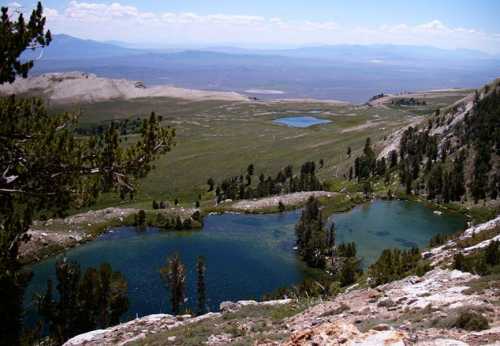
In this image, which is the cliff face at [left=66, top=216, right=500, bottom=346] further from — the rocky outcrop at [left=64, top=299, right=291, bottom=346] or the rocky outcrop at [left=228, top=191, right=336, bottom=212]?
the rocky outcrop at [left=228, top=191, right=336, bottom=212]

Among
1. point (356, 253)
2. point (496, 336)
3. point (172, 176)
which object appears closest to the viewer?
point (496, 336)

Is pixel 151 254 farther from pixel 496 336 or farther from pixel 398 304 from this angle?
pixel 496 336

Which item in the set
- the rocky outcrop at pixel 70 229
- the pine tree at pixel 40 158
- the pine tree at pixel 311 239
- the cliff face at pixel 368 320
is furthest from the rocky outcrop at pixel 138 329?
the rocky outcrop at pixel 70 229

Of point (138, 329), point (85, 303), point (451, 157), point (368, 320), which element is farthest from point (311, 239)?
point (368, 320)

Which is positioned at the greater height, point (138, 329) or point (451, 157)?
point (451, 157)

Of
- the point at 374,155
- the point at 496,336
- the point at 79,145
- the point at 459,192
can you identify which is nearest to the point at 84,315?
the point at 79,145

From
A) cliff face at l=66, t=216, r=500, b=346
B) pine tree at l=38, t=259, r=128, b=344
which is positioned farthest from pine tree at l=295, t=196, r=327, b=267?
cliff face at l=66, t=216, r=500, b=346

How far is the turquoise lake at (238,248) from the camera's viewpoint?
2972 inches

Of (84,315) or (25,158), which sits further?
(84,315)

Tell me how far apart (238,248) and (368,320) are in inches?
2938

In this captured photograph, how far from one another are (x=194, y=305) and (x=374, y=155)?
343 feet

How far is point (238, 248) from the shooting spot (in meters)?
96.0

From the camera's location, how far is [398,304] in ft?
80.2

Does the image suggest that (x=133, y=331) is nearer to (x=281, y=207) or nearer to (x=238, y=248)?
(x=238, y=248)
